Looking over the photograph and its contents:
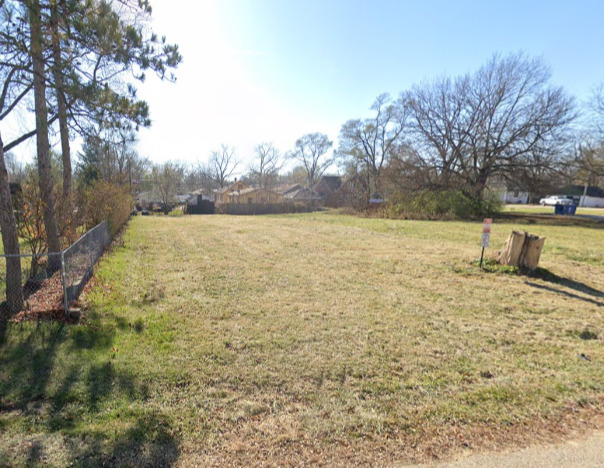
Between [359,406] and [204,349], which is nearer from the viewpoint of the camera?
[359,406]

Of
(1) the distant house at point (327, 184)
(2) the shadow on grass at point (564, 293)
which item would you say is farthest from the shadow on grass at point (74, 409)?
(1) the distant house at point (327, 184)

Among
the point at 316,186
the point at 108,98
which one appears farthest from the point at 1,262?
the point at 316,186

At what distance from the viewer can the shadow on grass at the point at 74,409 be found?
2.19m

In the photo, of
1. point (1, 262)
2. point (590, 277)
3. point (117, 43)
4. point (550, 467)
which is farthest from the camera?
point (1, 262)

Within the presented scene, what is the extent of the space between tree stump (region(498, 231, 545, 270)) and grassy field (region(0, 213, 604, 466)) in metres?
0.78

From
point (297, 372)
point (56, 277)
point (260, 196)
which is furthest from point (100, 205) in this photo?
point (260, 196)

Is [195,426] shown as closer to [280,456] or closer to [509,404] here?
[280,456]

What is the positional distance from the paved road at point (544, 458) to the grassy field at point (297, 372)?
10cm

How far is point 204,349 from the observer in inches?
145

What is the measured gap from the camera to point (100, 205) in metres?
10.4

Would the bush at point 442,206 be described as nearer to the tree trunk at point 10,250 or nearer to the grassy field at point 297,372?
the grassy field at point 297,372

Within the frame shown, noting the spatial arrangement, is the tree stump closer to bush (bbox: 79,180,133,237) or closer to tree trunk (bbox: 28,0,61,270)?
tree trunk (bbox: 28,0,61,270)

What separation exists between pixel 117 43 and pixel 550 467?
704cm

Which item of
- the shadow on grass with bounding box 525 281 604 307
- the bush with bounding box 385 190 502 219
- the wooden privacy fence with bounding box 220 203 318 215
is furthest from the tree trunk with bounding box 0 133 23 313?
the wooden privacy fence with bounding box 220 203 318 215
